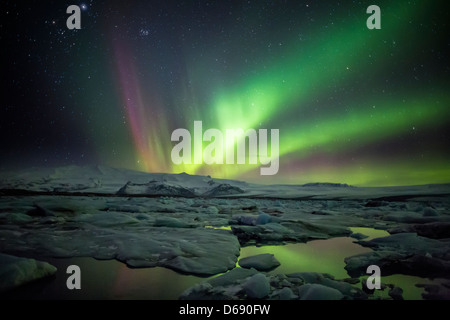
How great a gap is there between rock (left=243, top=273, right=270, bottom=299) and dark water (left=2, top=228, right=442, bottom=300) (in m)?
0.50

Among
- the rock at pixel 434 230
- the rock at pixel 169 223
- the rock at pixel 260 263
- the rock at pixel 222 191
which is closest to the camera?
the rock at pixel 260 263

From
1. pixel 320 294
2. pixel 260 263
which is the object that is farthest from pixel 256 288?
pixel 260 263

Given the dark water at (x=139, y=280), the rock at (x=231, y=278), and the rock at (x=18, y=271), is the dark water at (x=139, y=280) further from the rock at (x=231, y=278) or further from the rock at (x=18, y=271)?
the rock at (x=231, y=278)

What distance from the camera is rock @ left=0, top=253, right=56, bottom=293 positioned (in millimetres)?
1791

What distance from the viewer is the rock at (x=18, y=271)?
1791 millimetres

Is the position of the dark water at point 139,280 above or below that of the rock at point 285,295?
below

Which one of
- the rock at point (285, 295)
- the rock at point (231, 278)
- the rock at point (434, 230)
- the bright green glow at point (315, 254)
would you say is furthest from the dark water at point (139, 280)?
the rock at point (434, 230)

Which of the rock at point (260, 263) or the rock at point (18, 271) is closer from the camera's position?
the rock at point (18, 271)

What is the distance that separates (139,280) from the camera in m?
2.05

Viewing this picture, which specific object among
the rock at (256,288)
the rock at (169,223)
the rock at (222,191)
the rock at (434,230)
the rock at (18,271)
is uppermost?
the rock at (18,271)

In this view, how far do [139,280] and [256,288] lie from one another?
107cm

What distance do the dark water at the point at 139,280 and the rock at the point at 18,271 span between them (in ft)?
0.20

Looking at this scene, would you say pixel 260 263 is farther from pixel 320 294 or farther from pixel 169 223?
pixel 169 223
